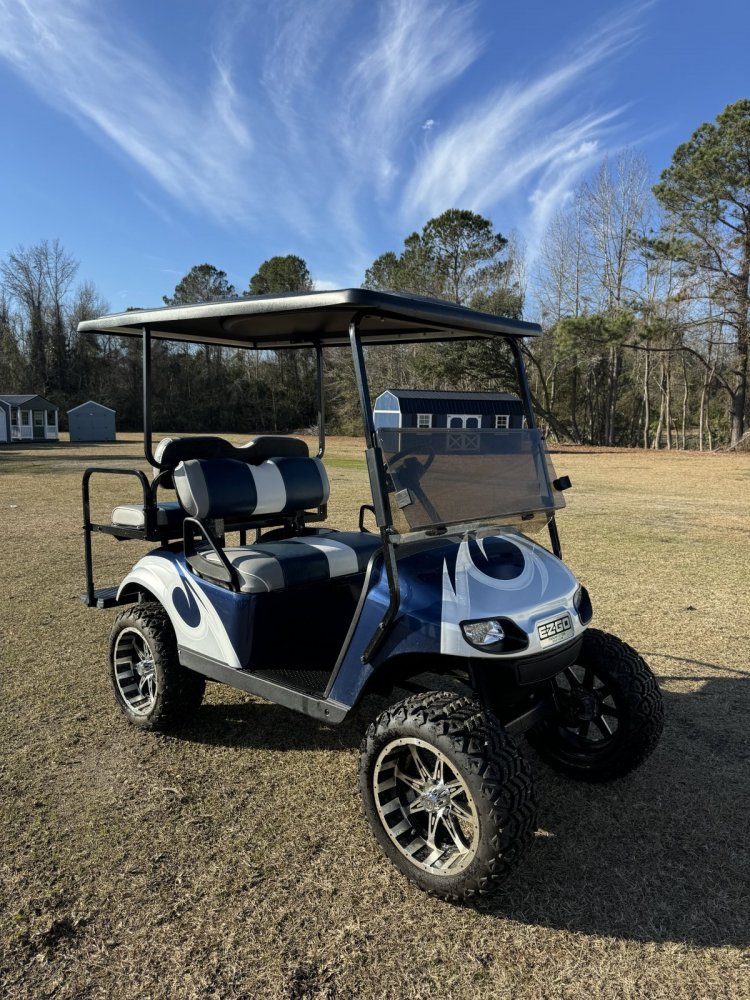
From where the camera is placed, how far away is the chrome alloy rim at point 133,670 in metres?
3.42

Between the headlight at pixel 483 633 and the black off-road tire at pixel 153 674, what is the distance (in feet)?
5.18

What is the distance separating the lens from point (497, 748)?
84.5 inches

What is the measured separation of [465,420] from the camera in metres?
2.85

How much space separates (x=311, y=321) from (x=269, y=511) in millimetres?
1064

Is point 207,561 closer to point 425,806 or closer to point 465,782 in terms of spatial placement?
point 425,806

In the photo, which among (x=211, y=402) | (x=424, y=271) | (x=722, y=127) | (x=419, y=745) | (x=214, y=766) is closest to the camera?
(x=419, y=745)

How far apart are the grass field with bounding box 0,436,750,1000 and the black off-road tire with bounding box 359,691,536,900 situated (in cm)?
13

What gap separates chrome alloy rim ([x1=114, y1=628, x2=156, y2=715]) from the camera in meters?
3.42

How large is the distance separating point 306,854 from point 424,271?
116ft

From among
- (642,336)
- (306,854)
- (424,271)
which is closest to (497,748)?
(306,854)

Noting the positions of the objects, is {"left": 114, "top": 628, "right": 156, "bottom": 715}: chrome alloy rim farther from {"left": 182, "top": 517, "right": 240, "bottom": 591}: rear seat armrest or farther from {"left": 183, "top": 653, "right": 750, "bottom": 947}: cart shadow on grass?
{"left": 182, "top": 517, "right": 240, "bottom": 591}: rear seat armrest

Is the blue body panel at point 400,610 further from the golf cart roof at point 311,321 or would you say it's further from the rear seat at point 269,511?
the golf cart roof at point 311,321

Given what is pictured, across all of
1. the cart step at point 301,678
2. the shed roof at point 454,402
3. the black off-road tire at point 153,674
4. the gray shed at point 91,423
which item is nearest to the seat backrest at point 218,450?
the black off-road tire at point 153,674

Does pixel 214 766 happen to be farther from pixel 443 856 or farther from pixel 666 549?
pixel 666 549
